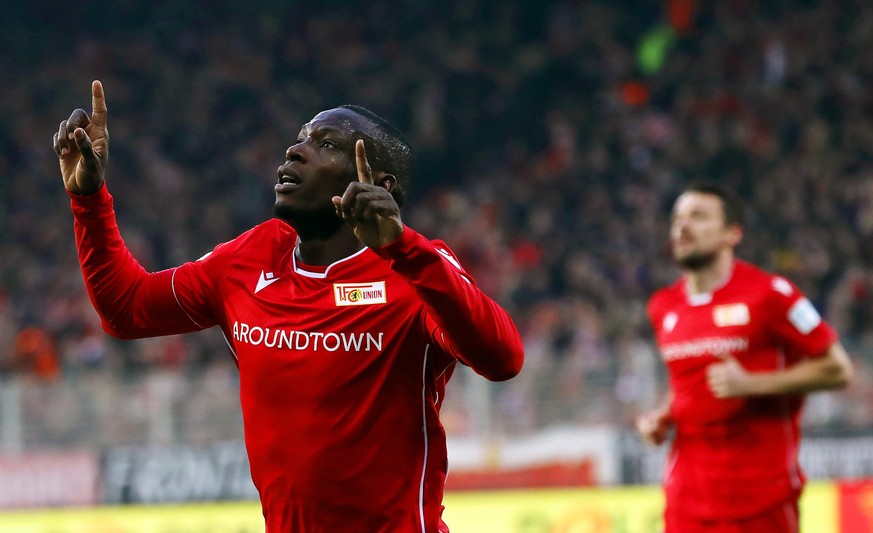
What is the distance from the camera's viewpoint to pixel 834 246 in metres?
14.2

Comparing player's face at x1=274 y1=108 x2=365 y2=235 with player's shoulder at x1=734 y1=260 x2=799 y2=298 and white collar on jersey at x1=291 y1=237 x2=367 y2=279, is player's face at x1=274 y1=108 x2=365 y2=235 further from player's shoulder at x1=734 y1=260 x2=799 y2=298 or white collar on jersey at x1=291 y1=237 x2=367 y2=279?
player's shoulder at x1=734 y1=260 x2=799 y2=298

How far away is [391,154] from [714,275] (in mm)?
2793

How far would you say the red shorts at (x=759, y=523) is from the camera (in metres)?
5.80

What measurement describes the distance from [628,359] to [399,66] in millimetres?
9822

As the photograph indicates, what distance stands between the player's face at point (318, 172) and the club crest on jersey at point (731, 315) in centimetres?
270

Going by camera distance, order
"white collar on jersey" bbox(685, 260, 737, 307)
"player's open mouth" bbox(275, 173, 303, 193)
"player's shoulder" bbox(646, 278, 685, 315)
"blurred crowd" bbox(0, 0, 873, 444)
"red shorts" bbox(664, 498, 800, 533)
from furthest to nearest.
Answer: "blurred crowd" bbox(0, 0, 873, 444), "player's shoulder" bbox(646, 278, 685, 315), "white collar on jersey" bbox(685, 260, 737, 307), "red shorts" bbox(664, 498, 800, 533), "player's open mouth" bbox(275, 173, 303, 193)

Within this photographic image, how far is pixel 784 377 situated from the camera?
5.80m

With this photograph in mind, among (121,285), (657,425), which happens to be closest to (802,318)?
(657,425)

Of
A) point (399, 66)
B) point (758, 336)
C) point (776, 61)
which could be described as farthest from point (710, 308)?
point (399, 66)

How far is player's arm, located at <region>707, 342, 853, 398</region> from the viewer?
5676mm

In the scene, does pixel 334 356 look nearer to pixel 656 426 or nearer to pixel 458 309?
pixel 458 309

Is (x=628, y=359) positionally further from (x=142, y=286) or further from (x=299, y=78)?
(x=299, y=78)

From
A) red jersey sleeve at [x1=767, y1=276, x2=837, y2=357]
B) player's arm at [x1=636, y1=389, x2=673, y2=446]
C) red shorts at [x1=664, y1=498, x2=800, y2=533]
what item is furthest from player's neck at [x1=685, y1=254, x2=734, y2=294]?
red shorts at [x1=664, y1=498, x2=800, y2=533]

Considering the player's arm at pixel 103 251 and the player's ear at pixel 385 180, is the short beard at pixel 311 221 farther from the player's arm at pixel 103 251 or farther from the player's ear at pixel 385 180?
the player's arm at pixel 103 251
